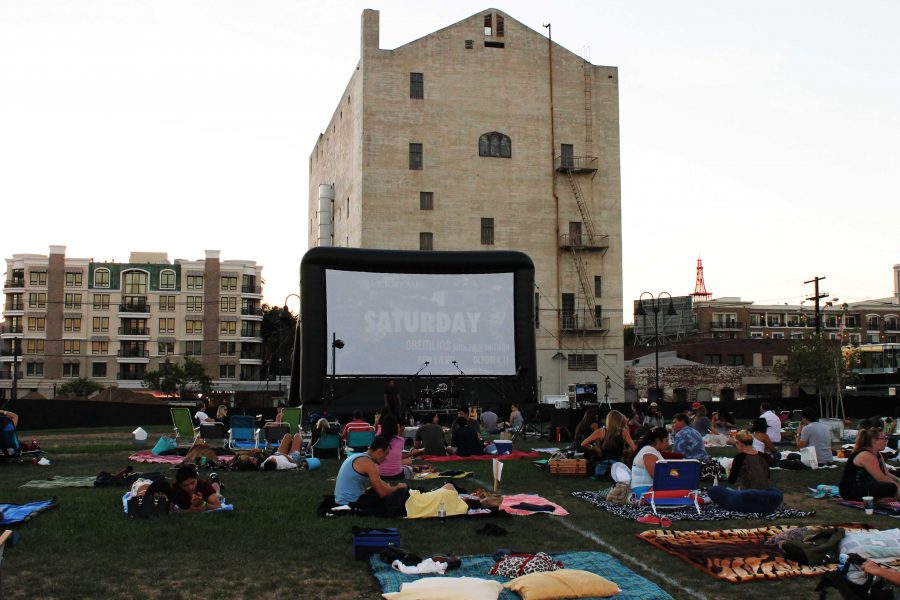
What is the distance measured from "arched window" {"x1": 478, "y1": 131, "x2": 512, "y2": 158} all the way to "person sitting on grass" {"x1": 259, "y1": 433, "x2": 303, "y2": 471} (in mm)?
36010

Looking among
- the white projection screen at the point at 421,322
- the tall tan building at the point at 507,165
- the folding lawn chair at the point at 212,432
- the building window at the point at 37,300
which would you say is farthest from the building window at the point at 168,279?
the folding lawn chair at the point at 212,432

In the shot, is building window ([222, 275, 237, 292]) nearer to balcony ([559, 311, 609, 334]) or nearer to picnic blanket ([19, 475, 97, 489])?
balcony ([559, 311, 609, 334])

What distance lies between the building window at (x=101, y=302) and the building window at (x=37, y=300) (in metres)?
4.17

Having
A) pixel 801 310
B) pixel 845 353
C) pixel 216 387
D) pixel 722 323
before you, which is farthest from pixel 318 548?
pixel 801 310

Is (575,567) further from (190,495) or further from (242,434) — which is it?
(242,434)

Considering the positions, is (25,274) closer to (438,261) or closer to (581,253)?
(581,253)

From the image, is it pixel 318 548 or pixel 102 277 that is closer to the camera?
pixel 318 548

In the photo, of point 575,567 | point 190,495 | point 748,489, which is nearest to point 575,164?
point 748,489

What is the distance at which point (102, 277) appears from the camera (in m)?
78.6

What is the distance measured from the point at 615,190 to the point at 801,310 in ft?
153

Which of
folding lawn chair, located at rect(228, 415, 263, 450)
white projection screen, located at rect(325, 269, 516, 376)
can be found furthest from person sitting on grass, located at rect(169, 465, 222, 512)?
white projection screen, located at rect(325, 269, 516, 376)

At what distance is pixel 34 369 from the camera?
75.4 metres

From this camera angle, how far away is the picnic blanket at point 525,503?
10.5m

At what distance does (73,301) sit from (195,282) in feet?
34.8
